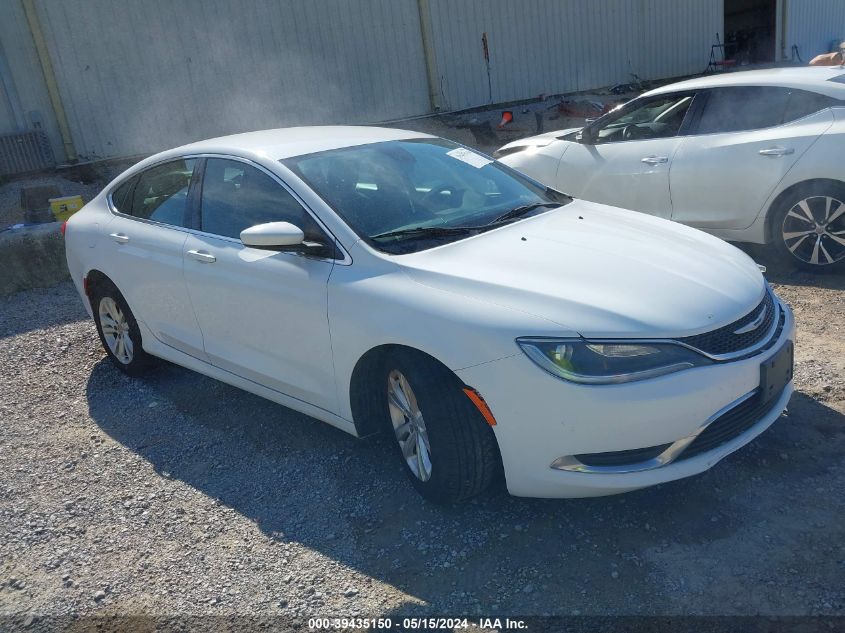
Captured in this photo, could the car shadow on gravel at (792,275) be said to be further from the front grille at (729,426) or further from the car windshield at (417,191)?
the front grille at (729,426)

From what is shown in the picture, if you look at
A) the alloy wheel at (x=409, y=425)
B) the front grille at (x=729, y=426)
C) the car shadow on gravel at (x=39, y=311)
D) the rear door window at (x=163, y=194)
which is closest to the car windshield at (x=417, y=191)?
the alloy wheel at (x=409, y=425)

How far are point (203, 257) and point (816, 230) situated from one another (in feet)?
13.4

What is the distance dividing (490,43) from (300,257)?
12.1 metres

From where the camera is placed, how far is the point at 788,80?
5.62 metres

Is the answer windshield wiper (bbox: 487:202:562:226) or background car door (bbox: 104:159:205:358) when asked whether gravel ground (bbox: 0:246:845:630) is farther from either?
windshield wiper (bbox: 487:202:562:226)

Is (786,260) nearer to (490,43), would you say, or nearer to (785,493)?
(785,493)

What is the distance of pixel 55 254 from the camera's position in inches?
299

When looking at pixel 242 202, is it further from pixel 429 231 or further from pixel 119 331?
pixel 119 331

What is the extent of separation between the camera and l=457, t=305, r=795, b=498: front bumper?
2.69 metres

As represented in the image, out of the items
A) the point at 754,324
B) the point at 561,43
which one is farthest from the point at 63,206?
the point at 561,43

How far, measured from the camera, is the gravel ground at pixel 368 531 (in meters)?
2.71

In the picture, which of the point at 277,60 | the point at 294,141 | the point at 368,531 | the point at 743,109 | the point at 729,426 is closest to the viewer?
the point at 729,426

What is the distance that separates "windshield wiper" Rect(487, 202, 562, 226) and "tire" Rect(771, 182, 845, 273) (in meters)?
2.26

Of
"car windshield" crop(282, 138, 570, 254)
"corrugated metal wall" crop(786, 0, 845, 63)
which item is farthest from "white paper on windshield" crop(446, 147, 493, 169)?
"corrugated metal wall" crop(786, 0, 845, 63)
